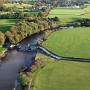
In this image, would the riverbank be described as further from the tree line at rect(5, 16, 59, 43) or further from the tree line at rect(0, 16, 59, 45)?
the tree line at rect(5, 16, 59, 43)

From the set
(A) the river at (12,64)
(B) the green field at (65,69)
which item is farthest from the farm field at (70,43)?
(A) the river at (12,64)

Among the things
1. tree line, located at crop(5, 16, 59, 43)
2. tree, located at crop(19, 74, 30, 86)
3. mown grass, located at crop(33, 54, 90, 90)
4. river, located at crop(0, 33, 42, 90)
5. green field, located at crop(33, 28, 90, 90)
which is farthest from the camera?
tree line, located at crop(5, 16, 59, 43)

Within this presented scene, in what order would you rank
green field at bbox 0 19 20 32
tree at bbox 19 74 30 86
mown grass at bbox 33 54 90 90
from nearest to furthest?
1. mown grass at bbox 33 54 90 90
2. tree at bbox 19 74 30 86
3. green field at bbox 0 19 20 32

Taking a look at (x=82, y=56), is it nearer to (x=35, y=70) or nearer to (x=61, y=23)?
(x=35, y=70)

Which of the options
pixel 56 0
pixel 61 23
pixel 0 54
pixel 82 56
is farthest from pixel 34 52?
pixel 56 0

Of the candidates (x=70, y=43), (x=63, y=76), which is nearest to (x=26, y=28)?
(x=70, y=43)

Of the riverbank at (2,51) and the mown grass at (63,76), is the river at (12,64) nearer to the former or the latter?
the riverbank at (2,51)

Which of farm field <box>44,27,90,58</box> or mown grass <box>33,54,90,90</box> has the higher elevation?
mown grass <box>33,54,90,90</box>

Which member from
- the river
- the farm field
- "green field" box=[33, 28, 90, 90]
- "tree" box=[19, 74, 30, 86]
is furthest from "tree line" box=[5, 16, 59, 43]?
"tree" box=[19, 74, 30, 86]
